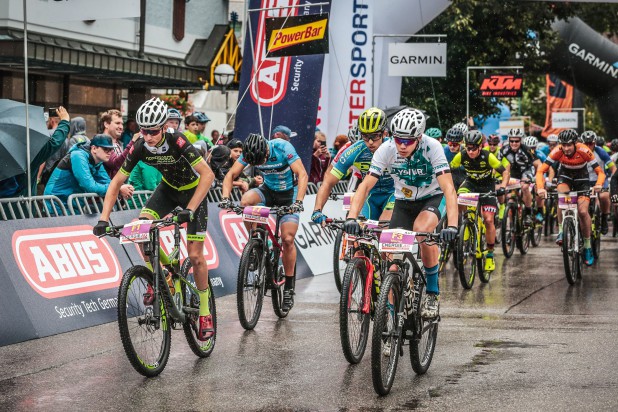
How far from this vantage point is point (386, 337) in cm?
745

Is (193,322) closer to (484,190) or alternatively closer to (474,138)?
(474,138)

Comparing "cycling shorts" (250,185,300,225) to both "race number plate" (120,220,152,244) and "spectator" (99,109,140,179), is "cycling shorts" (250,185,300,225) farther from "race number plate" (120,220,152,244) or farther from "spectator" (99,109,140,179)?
"race number plate" (120,220,152,244)

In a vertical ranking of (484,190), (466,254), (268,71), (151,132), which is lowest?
(466,254)

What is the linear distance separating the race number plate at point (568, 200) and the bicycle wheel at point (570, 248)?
0.87 ft

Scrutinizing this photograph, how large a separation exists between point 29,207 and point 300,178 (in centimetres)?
260

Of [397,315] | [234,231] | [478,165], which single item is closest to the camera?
[397,315]

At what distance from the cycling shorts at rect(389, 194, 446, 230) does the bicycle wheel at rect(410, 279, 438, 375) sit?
0.77 meters

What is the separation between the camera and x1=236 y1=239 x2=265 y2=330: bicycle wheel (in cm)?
1027

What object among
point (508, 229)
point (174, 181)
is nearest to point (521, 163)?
point (508, 229)

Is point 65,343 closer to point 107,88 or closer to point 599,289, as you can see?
point 599,289

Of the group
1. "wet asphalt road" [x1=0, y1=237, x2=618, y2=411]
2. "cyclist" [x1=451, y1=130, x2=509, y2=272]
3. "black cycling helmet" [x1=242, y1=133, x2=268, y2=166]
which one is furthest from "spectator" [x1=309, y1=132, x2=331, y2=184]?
"black cycling helmet" [x1=242, y1=133, x2=268, y2=166]

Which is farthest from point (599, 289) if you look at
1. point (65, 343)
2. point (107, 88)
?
point (107, 88)

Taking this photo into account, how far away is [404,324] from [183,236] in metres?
4.99

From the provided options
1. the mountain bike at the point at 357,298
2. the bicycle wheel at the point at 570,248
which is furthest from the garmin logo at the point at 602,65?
the mountain bike at the point at 357,298
